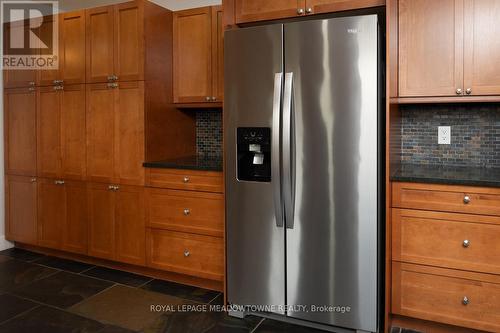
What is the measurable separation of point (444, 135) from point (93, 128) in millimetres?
2636

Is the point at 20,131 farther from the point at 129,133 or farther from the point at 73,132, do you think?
the point at 129,133

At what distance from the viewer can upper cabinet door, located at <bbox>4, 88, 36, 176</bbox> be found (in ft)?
12.4

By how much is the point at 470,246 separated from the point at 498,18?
1.27 metres

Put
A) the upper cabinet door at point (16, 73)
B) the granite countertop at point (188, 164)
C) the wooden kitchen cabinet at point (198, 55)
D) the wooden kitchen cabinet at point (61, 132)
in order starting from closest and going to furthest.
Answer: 1. the granite countertop at point (188, 164)
2. the wooden kitchen cabinet at point (198, 55)
3. the wooden kitchen cabinet at point (61, 132)
4. the upper cabinet door at point (16, 73)

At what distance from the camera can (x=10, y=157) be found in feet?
12.9

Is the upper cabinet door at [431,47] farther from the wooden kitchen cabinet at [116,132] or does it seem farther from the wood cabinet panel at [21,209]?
the wood cabinet panel at [21,209]

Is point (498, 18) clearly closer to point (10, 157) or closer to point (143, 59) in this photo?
point (143, 59)

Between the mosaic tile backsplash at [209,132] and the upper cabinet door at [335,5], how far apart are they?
1.32 meters

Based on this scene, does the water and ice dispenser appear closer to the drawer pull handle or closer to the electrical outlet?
the drawer pull handle

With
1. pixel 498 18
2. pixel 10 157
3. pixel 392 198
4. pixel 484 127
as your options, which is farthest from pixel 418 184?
pixel 10 157

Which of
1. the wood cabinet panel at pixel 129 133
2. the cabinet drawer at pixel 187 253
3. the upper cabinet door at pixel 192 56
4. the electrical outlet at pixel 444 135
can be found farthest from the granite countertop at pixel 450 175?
the wood cabinet panel at pixel 129 133

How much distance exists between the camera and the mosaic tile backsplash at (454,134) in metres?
2.69

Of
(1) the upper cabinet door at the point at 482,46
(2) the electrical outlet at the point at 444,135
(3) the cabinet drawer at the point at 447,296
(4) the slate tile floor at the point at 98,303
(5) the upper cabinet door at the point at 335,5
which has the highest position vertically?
(5) the upper cabinet door at the point at 335,5

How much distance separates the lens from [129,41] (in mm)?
3189
